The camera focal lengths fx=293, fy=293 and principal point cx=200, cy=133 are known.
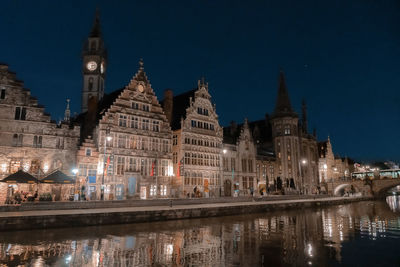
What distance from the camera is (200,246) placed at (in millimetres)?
14625

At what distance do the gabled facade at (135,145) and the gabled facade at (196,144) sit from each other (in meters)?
2.67

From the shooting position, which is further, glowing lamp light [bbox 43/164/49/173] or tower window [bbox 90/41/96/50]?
tower window [bbox 90/41/96/50]

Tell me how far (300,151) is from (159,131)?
144 feet

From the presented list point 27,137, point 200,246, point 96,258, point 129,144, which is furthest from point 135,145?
point 96,258

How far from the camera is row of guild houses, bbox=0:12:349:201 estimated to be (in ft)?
112

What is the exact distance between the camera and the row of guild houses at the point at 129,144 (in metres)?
34.2

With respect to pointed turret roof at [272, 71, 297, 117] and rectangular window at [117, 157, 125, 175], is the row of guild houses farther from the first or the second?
pointed turret roof at [272, 71, 297, 117]

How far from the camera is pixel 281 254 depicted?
506 inches

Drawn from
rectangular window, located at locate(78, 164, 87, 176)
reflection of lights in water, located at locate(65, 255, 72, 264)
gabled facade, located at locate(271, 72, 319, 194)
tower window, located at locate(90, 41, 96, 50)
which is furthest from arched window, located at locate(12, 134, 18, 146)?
gabled facade, located at locate(271, 72, 319, 194)

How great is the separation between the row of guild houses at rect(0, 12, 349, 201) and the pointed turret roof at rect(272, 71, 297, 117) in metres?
13.0

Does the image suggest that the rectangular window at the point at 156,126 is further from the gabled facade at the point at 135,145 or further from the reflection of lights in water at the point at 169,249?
the reflection of lights in water at the point at 169,249

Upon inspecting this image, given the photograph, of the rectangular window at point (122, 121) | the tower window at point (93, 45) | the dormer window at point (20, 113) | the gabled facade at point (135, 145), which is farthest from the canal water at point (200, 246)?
the tower window at point (93, 45)

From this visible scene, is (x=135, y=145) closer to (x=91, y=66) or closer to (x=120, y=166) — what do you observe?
(x=120, y=166)

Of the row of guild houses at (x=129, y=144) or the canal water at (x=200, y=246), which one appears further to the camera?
the row of guild houses at (x=129, y=144)
